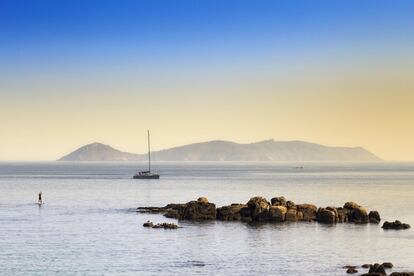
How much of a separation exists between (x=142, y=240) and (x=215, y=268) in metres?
21.2

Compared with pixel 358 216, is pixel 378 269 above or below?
below

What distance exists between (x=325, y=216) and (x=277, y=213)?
7.24m

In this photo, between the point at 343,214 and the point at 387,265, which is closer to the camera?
the point at 387,265

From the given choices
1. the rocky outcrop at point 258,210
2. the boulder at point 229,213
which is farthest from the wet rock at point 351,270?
the boulder at point 229,213

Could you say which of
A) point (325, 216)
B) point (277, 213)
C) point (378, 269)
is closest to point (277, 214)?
point (277, 213)

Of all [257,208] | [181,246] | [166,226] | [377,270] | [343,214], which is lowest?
[377,270]

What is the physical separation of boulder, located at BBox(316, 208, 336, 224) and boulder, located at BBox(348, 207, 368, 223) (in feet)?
11.4

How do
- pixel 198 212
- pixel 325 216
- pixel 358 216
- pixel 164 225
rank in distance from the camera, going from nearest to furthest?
pixel 164 225, pixel 325 216, pixel 358 216, pixel 198 212

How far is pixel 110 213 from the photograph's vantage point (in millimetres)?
125312

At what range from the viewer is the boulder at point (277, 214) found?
108m

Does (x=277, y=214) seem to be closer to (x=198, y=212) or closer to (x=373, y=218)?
(x=198, y=212)

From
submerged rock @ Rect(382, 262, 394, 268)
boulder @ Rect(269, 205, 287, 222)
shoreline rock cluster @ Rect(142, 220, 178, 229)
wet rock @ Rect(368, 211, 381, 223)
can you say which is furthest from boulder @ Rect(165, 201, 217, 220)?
submerged rock @ Rect(382, 262, 394, 268)

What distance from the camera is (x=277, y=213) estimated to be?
10869 cm

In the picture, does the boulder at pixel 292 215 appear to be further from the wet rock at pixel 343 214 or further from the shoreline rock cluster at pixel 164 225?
the shoreline rock cluster at pixel 164 225
